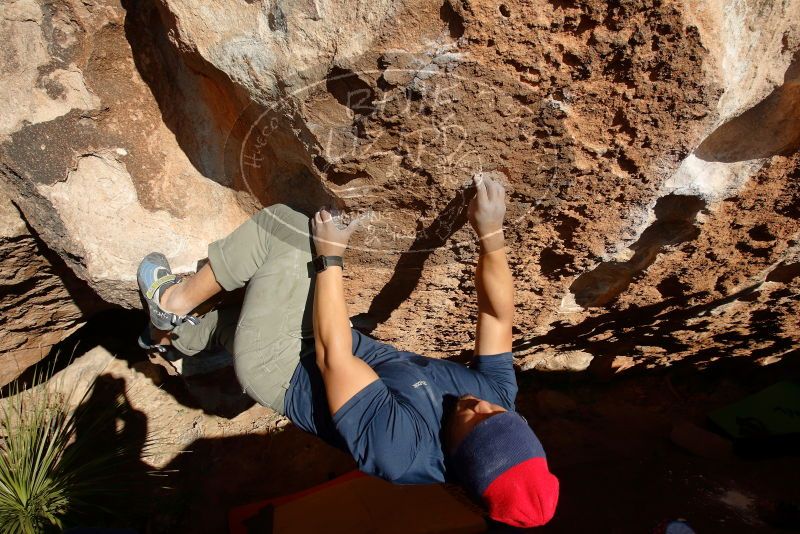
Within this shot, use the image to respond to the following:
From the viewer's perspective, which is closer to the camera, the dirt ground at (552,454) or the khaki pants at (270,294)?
the khaki pants at (270,294)

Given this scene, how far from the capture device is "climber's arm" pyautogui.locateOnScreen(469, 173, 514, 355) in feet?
5.44

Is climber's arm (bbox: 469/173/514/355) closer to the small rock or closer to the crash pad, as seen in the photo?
the crash pad

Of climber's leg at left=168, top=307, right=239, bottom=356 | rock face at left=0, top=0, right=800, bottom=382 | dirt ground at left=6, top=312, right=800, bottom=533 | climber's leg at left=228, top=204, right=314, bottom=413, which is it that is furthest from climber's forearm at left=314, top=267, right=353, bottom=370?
dirt ground at left=6, top=312, right=800, bottom=533

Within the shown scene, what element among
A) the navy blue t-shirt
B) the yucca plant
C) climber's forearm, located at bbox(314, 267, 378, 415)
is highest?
climber's forearm, located at bbox(314, 267, 378, 415)

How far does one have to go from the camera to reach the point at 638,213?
6.09ft

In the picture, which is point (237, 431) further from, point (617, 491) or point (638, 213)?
point (638, 213)

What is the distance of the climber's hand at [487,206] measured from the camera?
64.8 inches

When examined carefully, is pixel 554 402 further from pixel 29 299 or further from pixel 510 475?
pixel 29 299

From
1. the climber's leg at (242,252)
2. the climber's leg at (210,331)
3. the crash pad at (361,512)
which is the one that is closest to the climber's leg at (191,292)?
the climber's leg at (242,252)

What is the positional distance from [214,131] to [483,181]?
3.52ft

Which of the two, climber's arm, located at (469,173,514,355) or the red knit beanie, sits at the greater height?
climber's arm, located at (469,173,514,355)

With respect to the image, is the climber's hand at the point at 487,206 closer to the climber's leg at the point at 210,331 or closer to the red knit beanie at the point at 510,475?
the red knit beanie at the point at 510,475

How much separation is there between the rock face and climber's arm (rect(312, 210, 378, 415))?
0.50ft

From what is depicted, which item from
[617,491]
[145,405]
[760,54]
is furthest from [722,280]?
[145,405]
